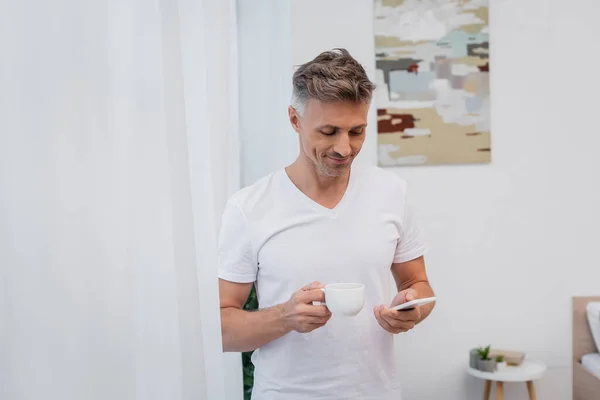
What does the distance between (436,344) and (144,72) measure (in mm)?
2753

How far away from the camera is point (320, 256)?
1448 mm

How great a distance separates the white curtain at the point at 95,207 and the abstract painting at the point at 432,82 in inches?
94.6

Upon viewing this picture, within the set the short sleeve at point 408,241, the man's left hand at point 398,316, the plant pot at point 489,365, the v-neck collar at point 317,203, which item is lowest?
the plant pot at point 489,365

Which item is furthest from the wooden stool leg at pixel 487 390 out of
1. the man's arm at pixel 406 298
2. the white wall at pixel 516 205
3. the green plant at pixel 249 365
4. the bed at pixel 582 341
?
the man's arm at pixel 406 298

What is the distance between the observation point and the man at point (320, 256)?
4.66ft

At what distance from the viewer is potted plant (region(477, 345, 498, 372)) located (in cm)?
299

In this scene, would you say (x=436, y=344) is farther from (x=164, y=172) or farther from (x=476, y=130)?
(x=164, y=172)

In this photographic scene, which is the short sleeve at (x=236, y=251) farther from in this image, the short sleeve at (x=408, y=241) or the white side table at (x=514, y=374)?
the white side table at (x=514, y=374)

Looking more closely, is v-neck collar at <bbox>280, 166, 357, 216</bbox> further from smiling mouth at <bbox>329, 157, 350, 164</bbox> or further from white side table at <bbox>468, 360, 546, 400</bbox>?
white side table at <bbox>468, 360, 546, 400</bbox>

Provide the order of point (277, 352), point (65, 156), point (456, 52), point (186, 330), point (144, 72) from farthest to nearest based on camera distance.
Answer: point (456, 52) → point (277, 352) → point (186, 330) → point (144, 72) → point (65, 156)

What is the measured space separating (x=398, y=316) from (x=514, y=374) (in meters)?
1.82

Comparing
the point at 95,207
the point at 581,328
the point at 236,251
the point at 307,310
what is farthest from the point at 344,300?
the point at 581,328

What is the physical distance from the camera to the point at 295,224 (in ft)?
4.84

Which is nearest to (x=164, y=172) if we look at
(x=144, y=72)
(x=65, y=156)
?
(x=144, y=72)
